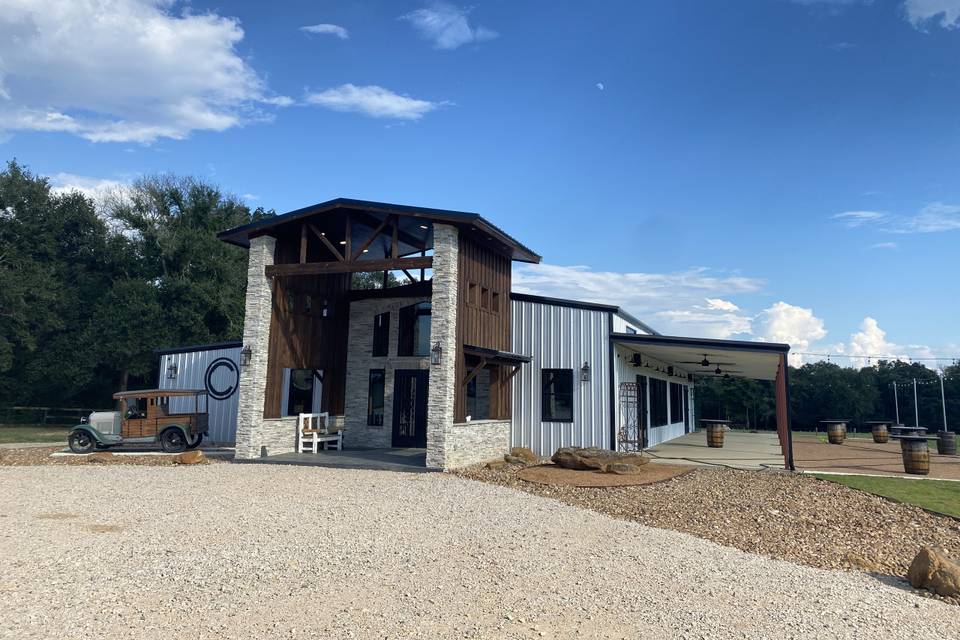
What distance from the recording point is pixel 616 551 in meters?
6.35

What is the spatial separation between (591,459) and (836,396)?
33.3 metres

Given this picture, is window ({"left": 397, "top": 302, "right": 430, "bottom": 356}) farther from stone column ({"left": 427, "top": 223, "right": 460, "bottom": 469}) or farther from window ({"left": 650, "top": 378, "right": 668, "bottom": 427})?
window ({"left": 650, "top": 378, "right": 668, "bottom": 427})

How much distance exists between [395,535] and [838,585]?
4.49m

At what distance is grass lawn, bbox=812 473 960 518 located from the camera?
892 cm

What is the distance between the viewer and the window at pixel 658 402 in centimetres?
1956

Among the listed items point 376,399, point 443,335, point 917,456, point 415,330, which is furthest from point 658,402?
point 443,335

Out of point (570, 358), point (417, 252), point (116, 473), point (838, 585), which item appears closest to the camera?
point (838, 585)

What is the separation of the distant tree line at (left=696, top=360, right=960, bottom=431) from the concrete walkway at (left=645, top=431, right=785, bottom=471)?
16.6 metres

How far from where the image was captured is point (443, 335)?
12680mm

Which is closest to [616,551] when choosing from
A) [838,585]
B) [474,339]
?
[838,585]

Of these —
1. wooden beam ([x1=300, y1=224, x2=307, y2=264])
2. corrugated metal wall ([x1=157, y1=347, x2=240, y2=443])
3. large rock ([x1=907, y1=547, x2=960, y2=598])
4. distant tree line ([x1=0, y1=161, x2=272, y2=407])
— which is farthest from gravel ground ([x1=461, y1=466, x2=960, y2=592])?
distant tree line ([x1=0, y1=161, x2=272, y2=407])

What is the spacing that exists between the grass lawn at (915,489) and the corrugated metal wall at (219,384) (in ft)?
52.3

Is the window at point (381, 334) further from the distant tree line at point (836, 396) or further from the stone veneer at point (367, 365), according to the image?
the distant tree line at point (836, 396)

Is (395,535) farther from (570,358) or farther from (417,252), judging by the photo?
(417,252)
